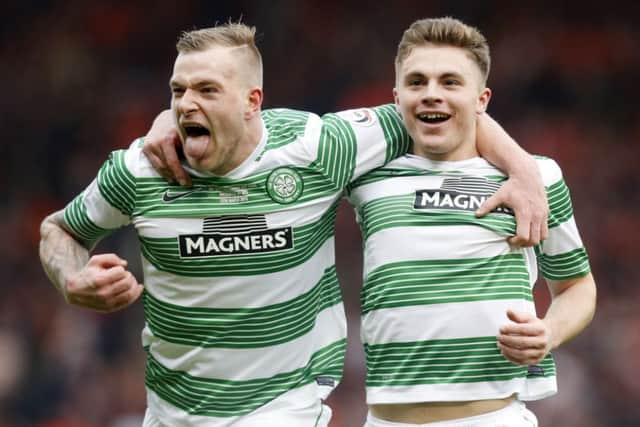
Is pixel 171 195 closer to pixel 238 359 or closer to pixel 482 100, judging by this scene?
pixel 238 359

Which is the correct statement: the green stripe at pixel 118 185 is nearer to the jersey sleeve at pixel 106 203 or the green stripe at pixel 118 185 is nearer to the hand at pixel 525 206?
the jersey sleeve at pixel 106 203

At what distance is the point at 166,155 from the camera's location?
13.4 feet

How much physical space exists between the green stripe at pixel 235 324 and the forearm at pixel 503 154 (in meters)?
0.78

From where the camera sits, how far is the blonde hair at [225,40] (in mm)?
4082

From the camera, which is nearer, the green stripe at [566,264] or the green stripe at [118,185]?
the green stripe at [118,185]

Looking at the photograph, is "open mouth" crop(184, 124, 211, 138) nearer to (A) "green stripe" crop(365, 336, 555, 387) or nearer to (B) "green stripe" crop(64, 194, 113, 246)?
(B) "green stripe" crop(64, 194, 113, 246)

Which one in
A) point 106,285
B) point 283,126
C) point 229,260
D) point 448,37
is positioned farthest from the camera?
point 283,126

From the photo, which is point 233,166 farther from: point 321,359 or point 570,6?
point 570,6

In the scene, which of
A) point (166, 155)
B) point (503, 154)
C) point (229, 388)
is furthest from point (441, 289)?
point (166, 155)

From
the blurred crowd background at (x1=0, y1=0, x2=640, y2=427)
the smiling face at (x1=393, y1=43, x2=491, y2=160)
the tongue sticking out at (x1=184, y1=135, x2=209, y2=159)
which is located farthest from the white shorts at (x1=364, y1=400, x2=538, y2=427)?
the blurred crowd background at (x1=0, y1=0, x2=640, y2=427)

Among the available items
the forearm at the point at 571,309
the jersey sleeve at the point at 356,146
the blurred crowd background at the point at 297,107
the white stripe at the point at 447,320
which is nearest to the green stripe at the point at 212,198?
the jersey sleeve at the point at 356,146

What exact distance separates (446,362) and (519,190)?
0.64 meters

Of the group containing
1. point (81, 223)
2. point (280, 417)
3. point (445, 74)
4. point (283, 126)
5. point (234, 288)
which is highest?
point (445, 74)

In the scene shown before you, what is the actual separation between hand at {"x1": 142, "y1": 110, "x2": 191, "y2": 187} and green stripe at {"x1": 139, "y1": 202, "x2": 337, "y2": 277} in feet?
0.70
